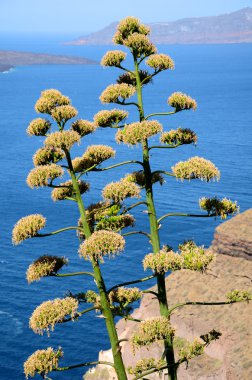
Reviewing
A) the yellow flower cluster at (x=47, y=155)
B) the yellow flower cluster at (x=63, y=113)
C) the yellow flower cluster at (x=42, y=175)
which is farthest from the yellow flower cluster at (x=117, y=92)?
the yellow flower cluster at (x=42, y=175)

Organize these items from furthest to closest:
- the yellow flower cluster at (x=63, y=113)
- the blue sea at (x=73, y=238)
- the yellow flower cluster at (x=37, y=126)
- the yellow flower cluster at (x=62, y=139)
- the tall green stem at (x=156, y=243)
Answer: the blue sea at (x=73, y=238) → the tall green stem at (x=156, y=243) → the yellow flower cluster at (x=37, y=126) → the yellow flower cluster at (x=63, y=113) → the yellow flower cluster at (x=62, y=139)

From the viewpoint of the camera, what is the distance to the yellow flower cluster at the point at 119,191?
21.1 meters

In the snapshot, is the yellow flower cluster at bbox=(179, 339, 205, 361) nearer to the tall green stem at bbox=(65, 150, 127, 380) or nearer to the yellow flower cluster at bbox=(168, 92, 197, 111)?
the tall green stem at bbox=(65, 150, 127, 380)

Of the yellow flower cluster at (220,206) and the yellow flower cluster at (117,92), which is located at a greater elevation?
the yellow flower cluster at (117,92)

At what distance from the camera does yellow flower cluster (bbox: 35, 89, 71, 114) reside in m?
21.0

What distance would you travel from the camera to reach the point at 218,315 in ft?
251

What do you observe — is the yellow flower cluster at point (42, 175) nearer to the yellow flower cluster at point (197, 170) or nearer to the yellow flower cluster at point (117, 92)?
the yellow flower cluster at point (117, 92)

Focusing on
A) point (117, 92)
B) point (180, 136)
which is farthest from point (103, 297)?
point (117, 92)

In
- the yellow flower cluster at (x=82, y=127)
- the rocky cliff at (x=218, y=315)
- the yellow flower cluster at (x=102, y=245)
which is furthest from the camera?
the rocky cliff at (x=218, y=315)

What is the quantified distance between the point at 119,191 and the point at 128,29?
611 centimetres

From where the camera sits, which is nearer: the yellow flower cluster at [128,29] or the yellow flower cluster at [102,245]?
the yellow flower cluster at [102,245]

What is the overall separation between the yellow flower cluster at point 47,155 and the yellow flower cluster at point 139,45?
4718 millimetres

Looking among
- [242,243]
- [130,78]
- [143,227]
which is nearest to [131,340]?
[130,78]

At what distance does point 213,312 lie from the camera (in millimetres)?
77375
